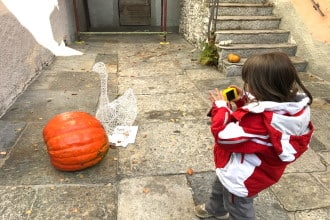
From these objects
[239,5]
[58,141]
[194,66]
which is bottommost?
[194,66]

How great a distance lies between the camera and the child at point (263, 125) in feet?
5.12

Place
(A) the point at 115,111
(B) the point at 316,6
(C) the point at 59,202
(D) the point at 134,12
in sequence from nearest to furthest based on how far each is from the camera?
(C) the point at 59,202, (A) the point at 115,111, (B) the point at 316,6, (D) the point at 134,12

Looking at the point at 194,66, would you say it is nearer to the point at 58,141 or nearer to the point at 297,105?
the point at 58,141

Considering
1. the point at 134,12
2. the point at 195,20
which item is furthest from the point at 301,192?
the point at 134,12

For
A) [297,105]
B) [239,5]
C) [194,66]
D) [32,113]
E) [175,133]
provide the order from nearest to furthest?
[297,105] < [175,133] < [32,113] < [194,66] < [239,5]

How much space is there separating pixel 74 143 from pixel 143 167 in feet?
2.25

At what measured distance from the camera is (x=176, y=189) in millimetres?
2602

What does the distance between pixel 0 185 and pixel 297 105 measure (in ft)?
7.98

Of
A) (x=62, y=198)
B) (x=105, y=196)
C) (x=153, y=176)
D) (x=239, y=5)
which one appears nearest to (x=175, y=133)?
(x=153, y=176)

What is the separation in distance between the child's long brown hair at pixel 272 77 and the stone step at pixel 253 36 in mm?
4500

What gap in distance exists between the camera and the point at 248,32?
5973 millimetres

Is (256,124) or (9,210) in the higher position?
(256,124)

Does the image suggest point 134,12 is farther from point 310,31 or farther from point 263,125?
point 263,125

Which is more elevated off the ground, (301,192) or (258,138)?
(258,138)
